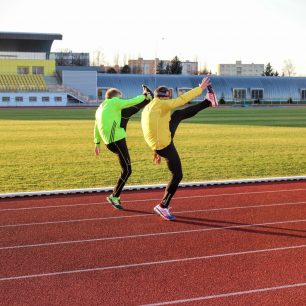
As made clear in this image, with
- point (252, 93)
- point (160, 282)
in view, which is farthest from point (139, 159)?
point (252, 93)

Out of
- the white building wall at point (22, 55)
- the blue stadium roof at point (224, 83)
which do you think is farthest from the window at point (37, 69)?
the blue stadium roof at point (224, 83)

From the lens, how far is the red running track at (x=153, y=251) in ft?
17.9

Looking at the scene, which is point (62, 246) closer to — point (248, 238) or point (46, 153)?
point (248, 238)

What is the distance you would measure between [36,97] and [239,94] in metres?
30.7

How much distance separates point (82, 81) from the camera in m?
76.8

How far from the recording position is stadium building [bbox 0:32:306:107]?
72.8 m

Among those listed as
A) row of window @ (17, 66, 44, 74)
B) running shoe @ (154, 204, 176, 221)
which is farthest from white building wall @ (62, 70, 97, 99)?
running shoe @ (154, 204, 176, 221)

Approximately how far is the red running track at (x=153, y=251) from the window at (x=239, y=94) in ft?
236

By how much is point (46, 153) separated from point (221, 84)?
6598 cm

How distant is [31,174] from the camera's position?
13.3 m

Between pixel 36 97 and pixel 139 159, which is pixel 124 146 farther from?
pixel 36 97

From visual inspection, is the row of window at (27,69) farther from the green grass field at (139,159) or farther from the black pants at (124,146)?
the black pants at (124,146)

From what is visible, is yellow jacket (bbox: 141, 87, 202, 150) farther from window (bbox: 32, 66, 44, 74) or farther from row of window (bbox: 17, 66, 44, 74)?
window (bbox: 32, 66, 44, 74)

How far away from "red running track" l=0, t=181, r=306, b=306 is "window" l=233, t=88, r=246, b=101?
2829 inches
